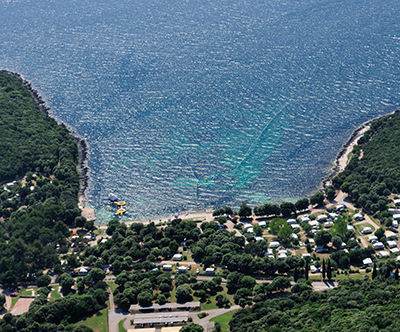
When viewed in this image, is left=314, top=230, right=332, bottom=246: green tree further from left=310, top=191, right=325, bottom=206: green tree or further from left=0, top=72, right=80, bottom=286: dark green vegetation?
left=0, top=72, right=80, bottom=286: dark green vegetation

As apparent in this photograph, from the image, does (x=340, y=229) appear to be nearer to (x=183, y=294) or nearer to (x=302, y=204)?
(x=302, y=204)

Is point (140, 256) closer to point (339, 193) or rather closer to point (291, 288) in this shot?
point (291, 288)

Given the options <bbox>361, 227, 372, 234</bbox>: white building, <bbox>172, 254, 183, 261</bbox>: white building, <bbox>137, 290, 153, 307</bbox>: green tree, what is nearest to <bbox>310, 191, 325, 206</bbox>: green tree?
<bbox>361, 227, 372, 234</bbox>: white building

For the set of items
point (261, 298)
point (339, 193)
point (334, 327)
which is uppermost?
point (339, 193)

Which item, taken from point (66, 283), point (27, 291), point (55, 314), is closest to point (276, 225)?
point (66, 283)

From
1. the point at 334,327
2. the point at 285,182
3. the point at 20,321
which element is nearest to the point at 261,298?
the point at 334,327

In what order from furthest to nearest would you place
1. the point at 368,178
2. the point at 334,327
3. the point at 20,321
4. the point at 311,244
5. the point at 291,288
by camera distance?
the point at 368,178, the point at 311,244, the point at 291,288, the point at 20,321, the point at 334,327
